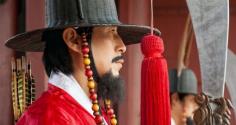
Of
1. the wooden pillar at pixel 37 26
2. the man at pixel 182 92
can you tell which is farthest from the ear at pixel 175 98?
the wooden pillar at pixel 37 26

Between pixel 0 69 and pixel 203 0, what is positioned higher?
pixel 203 0

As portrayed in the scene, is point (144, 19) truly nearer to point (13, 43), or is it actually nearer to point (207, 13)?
point (13, 43)

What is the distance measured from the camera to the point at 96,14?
83.3 inches

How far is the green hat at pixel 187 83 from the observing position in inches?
136

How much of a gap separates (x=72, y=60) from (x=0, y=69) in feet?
3.35

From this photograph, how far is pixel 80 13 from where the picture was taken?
2094mm

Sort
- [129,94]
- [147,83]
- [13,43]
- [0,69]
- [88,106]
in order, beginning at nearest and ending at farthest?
[147,83] → [88,106] → [13,43] → [0,69] → [129,94]

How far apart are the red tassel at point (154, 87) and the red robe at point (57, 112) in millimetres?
223

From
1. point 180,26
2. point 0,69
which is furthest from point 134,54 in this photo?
point 180,26

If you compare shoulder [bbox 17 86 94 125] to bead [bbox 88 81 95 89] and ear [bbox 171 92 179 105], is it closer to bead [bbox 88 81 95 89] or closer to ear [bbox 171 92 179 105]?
bead [bbox 88 81 95 89]

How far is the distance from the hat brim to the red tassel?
283 millimetres

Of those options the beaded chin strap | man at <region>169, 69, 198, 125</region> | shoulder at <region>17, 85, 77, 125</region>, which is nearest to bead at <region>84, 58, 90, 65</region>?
the beaded chin strap

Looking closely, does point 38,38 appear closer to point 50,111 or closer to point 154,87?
point 50,111

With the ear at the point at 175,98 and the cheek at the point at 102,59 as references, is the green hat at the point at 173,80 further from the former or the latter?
the cheek at the point at 102,59
